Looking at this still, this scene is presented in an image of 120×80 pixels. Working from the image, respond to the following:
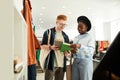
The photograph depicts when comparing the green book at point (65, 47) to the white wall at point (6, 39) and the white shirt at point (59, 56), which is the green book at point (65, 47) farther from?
the white wall at point (6, 39)

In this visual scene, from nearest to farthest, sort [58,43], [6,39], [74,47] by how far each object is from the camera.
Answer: [6,39], [74,47], [58,43]

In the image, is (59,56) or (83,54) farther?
(59,56)

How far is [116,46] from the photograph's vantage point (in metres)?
0.53

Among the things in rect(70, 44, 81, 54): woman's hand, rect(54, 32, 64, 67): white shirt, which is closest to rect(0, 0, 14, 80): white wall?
rect(70, 44, 81, 54): woman's hand

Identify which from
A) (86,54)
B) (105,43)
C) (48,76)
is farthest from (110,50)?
(105,43)

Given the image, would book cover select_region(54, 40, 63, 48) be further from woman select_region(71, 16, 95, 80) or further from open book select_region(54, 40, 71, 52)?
woman select_region(71, 16, 95, 80)

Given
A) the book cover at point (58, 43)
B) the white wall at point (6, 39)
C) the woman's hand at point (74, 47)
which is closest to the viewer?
the white wall at point (6, 39)

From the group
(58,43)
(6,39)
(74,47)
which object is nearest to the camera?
(6,39)

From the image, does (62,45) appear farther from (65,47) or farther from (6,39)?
(6,39)

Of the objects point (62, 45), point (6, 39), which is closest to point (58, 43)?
point (62, 45)

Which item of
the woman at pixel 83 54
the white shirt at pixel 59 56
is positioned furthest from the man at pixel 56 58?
the woman at pixel 83 54

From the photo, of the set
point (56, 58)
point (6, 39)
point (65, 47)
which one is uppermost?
point (6, 39)

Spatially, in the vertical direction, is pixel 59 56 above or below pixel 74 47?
below

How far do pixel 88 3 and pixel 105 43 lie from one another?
2.42m
